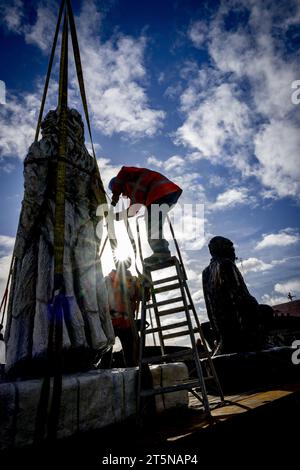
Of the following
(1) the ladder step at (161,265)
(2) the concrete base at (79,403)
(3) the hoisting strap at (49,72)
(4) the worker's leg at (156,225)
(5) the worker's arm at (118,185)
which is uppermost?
(3) the hoisting strap at (49,72)

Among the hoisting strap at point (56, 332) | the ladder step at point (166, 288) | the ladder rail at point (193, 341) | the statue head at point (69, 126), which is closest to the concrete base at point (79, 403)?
the hoisting strap at point (56, 332)

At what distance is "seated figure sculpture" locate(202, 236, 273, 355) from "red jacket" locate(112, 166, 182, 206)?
2.55m

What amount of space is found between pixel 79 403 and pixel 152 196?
244 cm

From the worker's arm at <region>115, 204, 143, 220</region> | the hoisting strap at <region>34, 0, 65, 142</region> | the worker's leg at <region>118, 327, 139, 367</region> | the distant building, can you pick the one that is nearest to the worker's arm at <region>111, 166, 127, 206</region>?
the worker's arm at <region>115, 204, 143, 220</region>

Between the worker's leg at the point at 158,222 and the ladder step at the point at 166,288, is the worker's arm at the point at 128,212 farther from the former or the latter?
the ladder step at the point at 166,288

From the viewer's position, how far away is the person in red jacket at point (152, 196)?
11.6 feet

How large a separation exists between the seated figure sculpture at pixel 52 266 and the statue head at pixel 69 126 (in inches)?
0.5

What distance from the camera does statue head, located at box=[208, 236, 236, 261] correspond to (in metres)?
5.80

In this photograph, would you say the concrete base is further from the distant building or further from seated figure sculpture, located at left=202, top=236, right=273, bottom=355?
the distant building

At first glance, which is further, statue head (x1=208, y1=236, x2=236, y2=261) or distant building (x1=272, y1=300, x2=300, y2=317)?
distant building (x1=272, y1=300, x2=300, y2=317)

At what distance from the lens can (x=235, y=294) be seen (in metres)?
5.27
